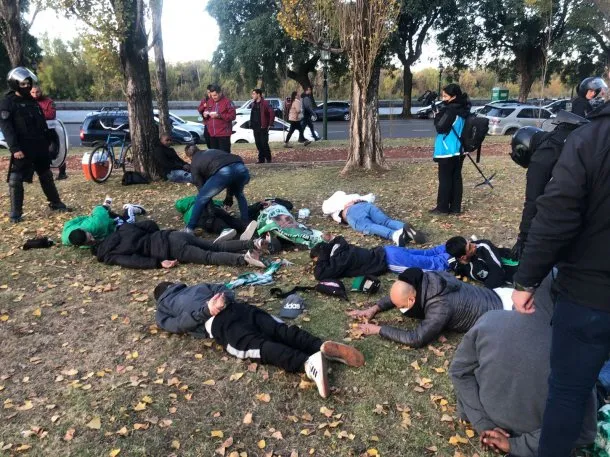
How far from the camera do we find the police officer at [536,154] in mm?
3527

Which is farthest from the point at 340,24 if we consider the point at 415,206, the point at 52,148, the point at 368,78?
the point at 52,148

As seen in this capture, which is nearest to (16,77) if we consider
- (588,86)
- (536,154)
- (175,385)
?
(175,385)

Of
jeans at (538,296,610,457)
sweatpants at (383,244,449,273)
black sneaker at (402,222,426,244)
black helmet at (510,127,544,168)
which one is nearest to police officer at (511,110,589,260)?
black helmet at (510,127,544,168)

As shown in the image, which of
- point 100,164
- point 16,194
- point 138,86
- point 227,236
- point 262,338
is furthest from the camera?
point 100,164

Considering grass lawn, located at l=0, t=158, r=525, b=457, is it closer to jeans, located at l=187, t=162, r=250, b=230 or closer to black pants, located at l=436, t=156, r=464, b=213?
jeans, located at l=187, t=162, r=250, b=230

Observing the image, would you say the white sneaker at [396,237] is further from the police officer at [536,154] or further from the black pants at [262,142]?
the black pants at [262,142]

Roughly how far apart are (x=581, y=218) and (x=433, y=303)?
6.13 feet

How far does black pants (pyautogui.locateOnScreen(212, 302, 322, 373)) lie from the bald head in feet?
2.23

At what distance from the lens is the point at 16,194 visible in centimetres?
720

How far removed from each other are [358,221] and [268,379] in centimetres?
358

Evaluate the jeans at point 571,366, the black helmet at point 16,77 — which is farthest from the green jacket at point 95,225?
the jeans at point 571,366

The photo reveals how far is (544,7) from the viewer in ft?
76.3

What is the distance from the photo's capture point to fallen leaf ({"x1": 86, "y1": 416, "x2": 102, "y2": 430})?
307cm

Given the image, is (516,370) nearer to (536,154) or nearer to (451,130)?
(536,154)
